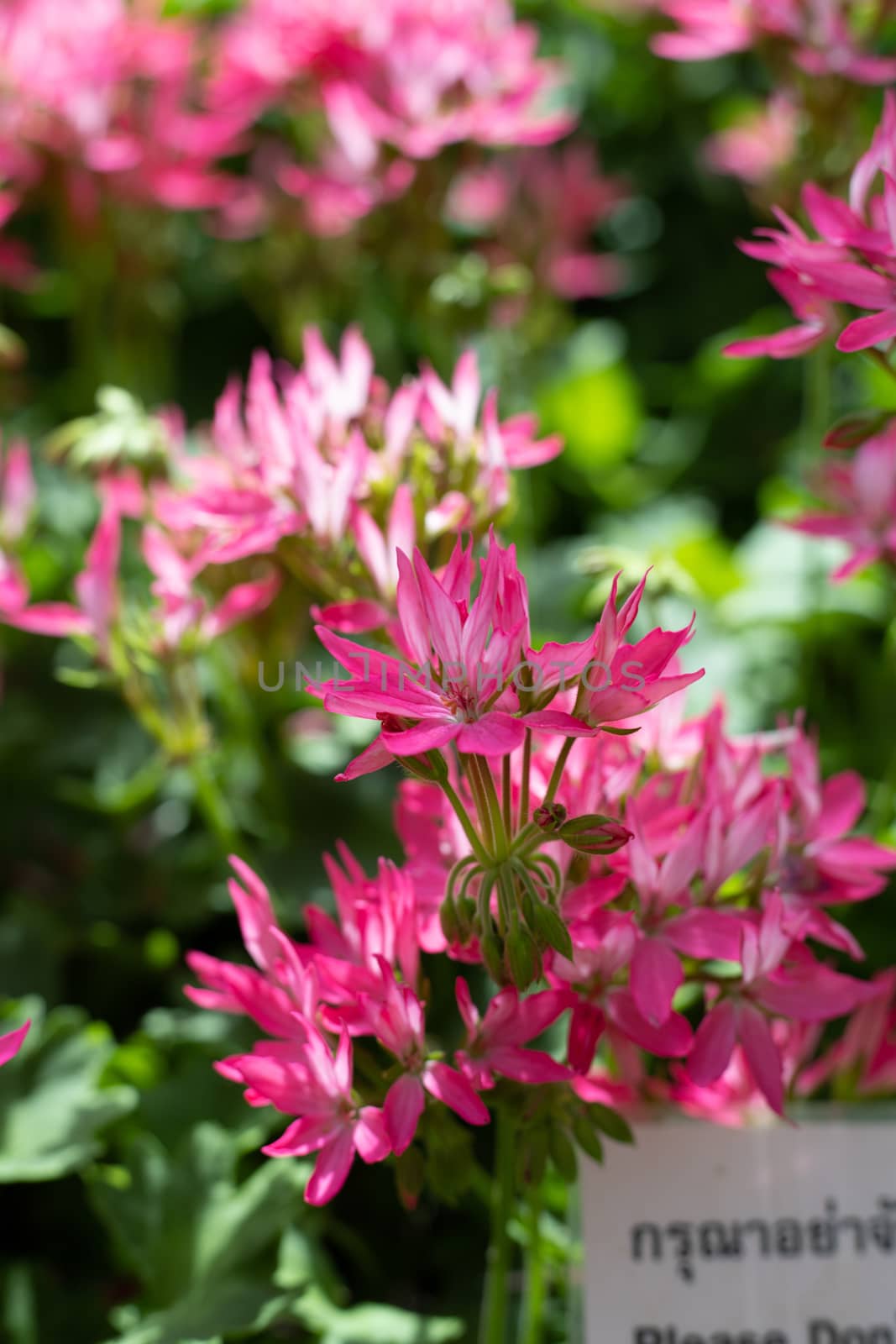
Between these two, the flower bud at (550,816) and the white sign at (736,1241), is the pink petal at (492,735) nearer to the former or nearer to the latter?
the flower bud at (550,816)

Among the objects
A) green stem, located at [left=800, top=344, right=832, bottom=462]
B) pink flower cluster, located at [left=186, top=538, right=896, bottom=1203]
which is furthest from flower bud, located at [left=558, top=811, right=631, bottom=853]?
green stem, located at [left=800, top=344, right=832, bottom=462]

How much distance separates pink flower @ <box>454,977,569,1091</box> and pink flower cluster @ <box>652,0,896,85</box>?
68cm

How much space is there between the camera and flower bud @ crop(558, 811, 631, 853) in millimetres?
507

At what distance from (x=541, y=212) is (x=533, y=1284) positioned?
1.02 metres

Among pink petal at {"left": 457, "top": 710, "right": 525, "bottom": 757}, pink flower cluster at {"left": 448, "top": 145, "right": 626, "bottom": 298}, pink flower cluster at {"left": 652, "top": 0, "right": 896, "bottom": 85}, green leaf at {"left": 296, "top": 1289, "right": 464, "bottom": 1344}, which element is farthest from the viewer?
pink flower cluster at {"left": 448, "top": 145, "right": 626, "bottom": 298}

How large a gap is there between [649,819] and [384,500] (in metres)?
0.22

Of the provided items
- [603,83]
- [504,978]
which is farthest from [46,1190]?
[603,83]

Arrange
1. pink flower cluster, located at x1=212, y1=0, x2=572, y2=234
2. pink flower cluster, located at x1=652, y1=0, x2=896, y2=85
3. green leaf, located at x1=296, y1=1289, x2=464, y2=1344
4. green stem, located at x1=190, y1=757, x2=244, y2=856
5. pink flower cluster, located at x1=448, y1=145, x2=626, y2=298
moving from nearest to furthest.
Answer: green leaf, located at x1=296, y1=1289, x2=464, y2=1344 < green stem, located at x1=190, y1=757, x2=244, y2=856 < pink flower cluster, located at x1=652, y1=0, x2=896, y2=85 < pink flower cluster, located at x1=212, y1=0, x2=572, y2=234 < pink flower cluster, located at x1=448, y1=145, x2=626, y2=298

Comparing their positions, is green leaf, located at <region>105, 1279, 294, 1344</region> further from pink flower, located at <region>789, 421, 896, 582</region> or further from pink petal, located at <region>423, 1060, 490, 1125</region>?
pink flower, located at <region>789, 421, 896, 582</region>

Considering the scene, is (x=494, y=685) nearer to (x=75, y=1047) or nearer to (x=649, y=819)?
(x=649, y=819)

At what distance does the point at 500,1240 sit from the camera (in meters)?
0.63

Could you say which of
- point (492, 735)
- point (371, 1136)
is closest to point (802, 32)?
point (492, 735)

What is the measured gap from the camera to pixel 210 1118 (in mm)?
821

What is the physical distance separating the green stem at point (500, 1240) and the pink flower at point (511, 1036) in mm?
51
